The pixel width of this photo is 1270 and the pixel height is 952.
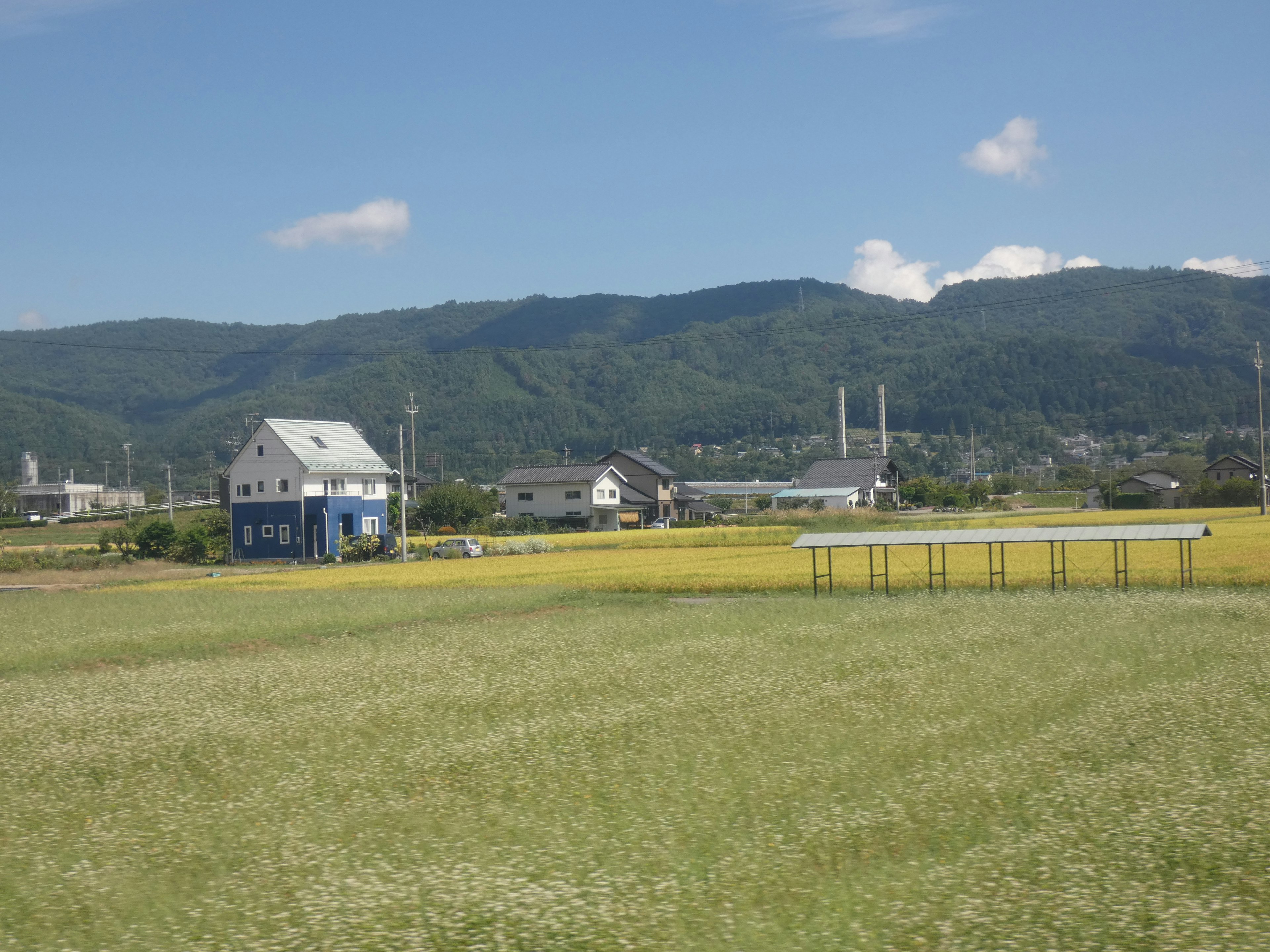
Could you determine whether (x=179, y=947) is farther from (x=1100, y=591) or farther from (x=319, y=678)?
(x=1100, y=591)

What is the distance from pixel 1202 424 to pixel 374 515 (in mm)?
149558

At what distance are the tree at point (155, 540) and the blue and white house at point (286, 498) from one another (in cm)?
327

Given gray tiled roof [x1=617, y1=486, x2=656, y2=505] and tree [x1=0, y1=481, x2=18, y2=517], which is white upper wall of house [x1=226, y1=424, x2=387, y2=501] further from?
tree [x1=0, y1=481, x2=18, y2=517]

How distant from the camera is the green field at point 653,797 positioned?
23.7ft

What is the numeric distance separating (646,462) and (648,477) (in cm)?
135

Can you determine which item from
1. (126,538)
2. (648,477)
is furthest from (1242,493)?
(126,538)

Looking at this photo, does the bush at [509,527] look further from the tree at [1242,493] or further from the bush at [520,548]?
the tree at [1242,493]

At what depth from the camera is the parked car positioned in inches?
2271

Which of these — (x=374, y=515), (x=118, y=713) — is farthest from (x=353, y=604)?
(x=374, y=515)

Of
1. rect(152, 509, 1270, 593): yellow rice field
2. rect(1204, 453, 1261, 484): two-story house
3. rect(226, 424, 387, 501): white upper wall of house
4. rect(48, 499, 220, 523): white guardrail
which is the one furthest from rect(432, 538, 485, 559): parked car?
rect(1204, 453, 1261, 484): two-story house

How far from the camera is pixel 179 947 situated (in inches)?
273

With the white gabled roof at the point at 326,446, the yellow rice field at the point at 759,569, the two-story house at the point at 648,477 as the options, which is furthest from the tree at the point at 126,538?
the two-story house at the point at 648,477

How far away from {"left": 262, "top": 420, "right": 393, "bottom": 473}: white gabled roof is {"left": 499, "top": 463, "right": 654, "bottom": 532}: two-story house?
22.7 metres

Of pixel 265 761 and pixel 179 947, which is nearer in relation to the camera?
pixel 179 947
